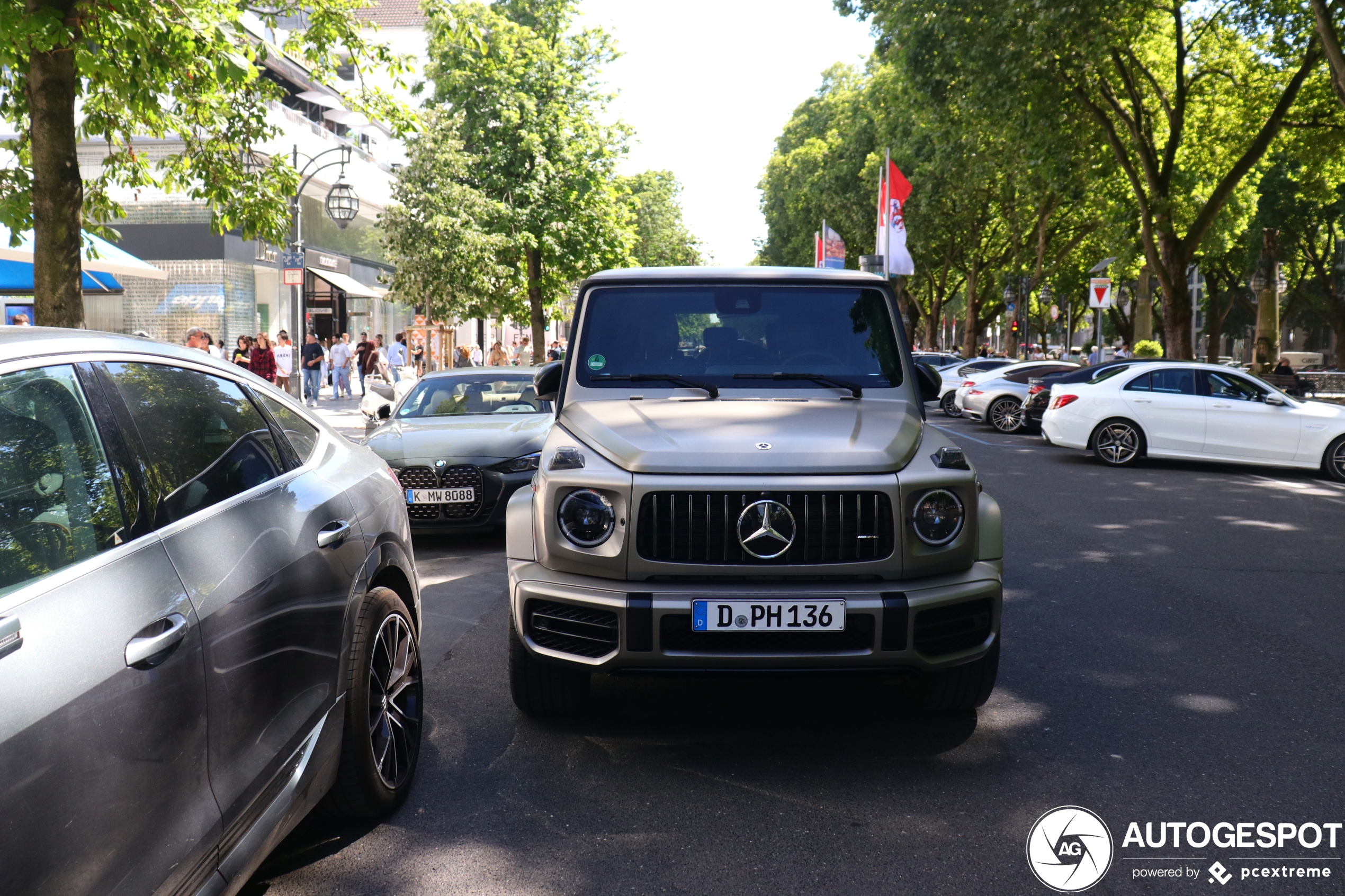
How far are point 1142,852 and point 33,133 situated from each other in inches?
361

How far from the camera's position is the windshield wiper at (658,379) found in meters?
5.07

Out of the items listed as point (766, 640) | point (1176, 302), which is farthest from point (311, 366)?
point (766, 640)

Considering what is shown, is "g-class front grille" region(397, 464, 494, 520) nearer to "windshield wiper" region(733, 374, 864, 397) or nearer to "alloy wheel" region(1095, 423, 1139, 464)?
"windshield wiper" region(733, 374, 864, 397)

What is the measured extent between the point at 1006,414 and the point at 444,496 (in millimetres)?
16587

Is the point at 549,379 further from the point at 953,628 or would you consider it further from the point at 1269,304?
the point at 1269,304

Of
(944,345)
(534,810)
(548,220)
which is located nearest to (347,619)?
(534,810)

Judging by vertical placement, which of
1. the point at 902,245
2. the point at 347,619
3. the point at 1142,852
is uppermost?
the point at 902,245

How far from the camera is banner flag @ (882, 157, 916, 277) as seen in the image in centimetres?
3197

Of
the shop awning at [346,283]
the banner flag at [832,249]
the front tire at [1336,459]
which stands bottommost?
the front tire at [1336,459]

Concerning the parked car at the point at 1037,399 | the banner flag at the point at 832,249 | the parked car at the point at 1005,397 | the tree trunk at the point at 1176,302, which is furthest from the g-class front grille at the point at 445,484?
the banner flag at the point at 832,249

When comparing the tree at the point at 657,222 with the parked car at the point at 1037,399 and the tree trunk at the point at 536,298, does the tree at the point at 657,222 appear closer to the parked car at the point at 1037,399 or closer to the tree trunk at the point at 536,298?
the tree trunk at the point at 536,298

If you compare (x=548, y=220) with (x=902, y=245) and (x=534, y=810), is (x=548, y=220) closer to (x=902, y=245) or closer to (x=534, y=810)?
(x=902, y=245)

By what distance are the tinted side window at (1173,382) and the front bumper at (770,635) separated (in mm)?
12999

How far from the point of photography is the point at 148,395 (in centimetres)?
274
